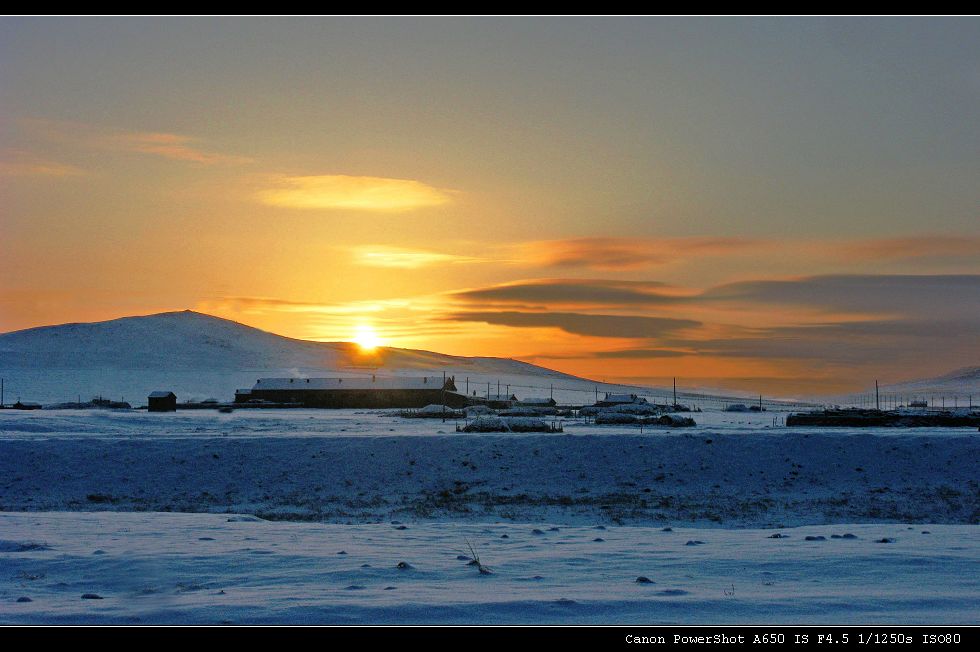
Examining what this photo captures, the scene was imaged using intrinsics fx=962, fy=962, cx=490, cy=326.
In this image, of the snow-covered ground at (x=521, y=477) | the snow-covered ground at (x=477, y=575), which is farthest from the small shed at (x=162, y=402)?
the snow-covered ground at (x=477, y=575)

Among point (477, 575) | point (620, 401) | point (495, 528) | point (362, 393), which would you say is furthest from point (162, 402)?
point (477, 575)

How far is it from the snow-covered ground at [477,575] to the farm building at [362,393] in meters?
81.2

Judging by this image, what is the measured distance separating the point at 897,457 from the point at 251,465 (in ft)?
77.9

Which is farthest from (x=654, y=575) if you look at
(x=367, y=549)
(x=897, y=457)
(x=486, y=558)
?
(x=897, y=457)

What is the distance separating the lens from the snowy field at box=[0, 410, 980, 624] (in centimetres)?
1113

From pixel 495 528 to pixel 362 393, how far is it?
87.2 meters

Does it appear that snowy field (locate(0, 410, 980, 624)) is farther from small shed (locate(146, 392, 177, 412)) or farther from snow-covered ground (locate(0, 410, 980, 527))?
small shed (locate(146, 392, 177, 412))

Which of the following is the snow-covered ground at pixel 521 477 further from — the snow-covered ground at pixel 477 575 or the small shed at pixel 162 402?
the small shed at pixel 162 402

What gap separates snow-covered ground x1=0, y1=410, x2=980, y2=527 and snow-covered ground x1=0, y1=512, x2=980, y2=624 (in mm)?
7014

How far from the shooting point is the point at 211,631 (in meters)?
9.64

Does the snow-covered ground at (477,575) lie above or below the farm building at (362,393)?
below

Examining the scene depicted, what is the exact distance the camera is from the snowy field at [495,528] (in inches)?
438

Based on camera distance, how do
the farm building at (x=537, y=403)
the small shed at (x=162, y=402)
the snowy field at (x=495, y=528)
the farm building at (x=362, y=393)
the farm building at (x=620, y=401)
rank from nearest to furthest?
the snowy field at (x=495, y=528) < the small shed at (x=162, y=402) < the farm building at (x=620, y=401) < the farm building at (x=537, y=403) < the farm building at (x=362, y=393)

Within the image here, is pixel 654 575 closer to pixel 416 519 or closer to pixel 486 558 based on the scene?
pixel 486 558
